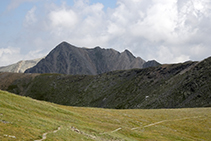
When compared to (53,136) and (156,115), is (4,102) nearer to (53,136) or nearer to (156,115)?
(53,136)

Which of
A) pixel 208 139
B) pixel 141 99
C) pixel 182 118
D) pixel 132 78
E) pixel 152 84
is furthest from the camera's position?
pixel 132 78

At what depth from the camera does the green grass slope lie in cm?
2916

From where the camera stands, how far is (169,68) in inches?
7087

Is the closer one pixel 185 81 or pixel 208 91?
pixel 208 91

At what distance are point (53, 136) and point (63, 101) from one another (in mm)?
174821

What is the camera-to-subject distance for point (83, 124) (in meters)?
47.9

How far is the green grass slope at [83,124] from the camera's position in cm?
2916

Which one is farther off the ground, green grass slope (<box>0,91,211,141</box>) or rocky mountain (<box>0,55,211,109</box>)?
rocky mountain (<box>0,55,211,109</box>)

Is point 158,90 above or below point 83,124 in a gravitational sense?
above

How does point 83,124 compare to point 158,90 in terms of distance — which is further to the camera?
point 158,90

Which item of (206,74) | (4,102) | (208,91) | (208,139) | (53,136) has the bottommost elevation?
(208,139)

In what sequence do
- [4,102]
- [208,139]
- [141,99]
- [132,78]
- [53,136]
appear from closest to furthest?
[53,136] < [4,102] < [208,139] < [141,99] < [132,78]

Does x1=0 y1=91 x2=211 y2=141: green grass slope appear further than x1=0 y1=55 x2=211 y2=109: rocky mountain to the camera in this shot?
No

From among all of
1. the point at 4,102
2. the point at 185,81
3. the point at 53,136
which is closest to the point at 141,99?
the point at 185,81
